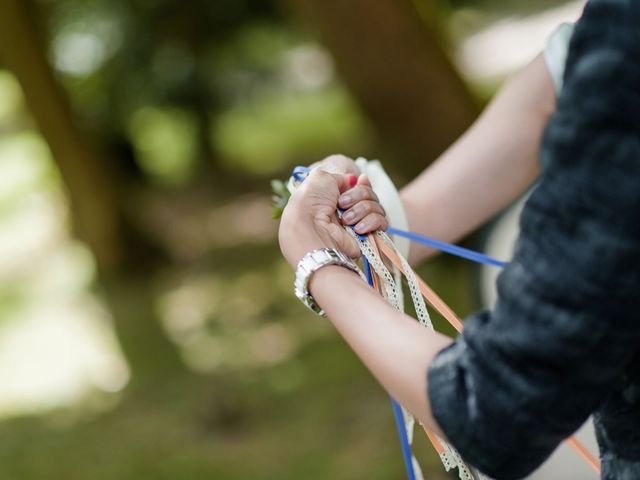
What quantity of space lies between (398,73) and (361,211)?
12.3 feet

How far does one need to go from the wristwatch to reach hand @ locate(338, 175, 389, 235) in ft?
0.48

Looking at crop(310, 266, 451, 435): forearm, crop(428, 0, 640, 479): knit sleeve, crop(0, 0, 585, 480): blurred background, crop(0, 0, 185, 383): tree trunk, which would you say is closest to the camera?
crop(428, 0, 640, 479): knit sleeve

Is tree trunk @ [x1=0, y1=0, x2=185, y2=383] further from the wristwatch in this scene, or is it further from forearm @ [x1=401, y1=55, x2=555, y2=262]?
the wristwatch

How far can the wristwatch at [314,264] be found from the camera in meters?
1.43

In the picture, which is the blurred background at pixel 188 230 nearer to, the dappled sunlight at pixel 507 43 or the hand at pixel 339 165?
the dappled sunlight at pixel 507 43

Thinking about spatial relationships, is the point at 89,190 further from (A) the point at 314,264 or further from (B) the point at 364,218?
(A) the point at 314,264

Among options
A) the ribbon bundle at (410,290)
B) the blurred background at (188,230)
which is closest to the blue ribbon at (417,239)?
the ribbon bundle at (410,290)

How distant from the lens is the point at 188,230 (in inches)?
340

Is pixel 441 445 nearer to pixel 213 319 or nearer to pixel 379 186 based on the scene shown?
pixel 379 186

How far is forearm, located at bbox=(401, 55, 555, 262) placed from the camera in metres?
1.87

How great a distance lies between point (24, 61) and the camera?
23.2 ft

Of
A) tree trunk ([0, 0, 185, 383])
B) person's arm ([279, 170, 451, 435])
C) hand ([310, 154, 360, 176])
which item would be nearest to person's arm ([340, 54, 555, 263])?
hand ([310, 154, 360, 176])

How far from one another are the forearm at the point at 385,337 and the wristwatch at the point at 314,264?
1cm

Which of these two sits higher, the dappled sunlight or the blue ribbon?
the dappled sunlight
